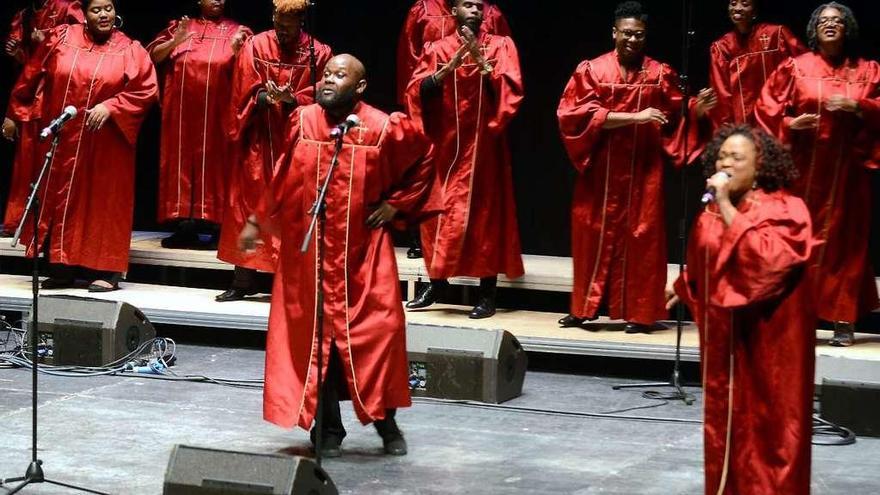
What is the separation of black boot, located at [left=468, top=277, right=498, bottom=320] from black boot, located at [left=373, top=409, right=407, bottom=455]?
7.61 ft

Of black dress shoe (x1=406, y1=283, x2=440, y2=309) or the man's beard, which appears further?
black dress shoe (x1=406, y1=283, x2=440, y2=309)

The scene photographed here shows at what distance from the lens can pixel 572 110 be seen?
9.24 metres

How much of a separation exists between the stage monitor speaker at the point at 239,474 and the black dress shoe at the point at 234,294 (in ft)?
14.1

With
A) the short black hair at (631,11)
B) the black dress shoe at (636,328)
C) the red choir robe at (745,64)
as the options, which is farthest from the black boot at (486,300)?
the short black hair at (631,11)

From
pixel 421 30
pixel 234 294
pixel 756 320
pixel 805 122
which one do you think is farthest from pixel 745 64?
pixel 756 320

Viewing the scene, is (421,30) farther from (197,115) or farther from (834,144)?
(834,144)

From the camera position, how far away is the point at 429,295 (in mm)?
9938

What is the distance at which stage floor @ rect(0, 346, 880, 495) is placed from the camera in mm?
6969

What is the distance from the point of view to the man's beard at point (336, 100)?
705 centimetres

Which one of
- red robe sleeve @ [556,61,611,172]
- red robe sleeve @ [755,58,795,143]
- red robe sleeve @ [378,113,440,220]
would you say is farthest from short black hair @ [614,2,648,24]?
A: red robe sleeve @ [378,113,440,220]

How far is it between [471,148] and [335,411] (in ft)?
8.67

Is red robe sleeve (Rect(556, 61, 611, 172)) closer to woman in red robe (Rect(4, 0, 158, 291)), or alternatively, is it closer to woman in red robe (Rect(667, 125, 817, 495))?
woman in red robe (Rect(4, 0, 158, 291))

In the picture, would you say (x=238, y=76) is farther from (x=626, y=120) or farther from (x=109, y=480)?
(x=109, y=480)

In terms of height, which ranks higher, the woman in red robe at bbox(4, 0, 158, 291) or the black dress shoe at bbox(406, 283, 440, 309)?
the woman in red robe at bbox(4, 0, 158, 291)
